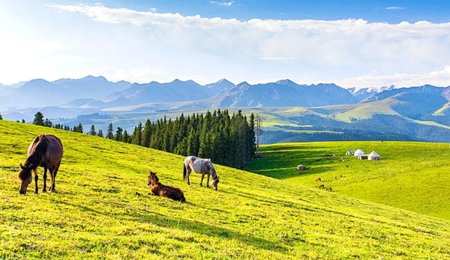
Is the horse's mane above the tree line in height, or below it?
above

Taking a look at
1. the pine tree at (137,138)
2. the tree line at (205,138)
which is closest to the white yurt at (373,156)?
the tree line at (205,138)

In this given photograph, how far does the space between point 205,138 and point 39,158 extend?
83945mm

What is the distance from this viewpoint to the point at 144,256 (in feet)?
41.0

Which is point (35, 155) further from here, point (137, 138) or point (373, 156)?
point (373, 156)

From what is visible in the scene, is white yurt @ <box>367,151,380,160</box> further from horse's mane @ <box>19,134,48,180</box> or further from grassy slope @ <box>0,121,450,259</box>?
horse's mane @ <box>19,134,48,180</box>

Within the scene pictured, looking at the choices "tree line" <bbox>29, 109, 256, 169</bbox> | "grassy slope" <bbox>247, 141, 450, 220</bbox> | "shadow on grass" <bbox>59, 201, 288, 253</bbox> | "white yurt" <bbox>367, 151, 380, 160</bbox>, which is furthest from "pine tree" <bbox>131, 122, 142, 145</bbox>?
"shadow on grass" <bbox>59, 201, 288, 253</bbox>

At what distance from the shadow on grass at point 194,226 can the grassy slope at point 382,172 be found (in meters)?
59.5

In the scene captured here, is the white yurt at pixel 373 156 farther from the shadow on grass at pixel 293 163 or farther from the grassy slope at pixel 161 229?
the grassy slope at pixel 161 229

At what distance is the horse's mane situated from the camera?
17.7 meters

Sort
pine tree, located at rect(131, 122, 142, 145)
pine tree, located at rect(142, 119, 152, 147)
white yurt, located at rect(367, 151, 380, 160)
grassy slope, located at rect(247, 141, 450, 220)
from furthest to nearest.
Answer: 1. pine tree, located at rect(131, 122, 142, 145)
2. pine tree, located at rect(142, 119, 152, 147)
3. white yurt, located at rect(367, 151, 380, 160)
4. grassy slope, located at rect(247, 141, 450, 220)

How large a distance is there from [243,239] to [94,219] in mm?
7228

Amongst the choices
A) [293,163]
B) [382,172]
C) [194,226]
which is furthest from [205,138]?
[194,226]

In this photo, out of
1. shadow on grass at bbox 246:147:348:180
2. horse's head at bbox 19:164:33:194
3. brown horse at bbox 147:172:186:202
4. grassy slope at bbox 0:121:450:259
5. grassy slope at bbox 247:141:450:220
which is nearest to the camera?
grassy slope at bbox 0:121:450:259

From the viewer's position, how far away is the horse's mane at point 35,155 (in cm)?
1767
